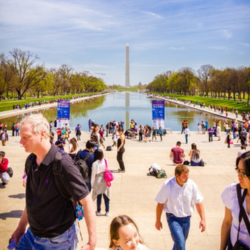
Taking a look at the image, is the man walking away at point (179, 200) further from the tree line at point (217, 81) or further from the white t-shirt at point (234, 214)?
the tree line at point (217, 81)

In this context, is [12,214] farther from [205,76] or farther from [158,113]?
[205,76]

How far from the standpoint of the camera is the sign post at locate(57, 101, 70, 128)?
2286 centimetres

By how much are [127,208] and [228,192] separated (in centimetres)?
405

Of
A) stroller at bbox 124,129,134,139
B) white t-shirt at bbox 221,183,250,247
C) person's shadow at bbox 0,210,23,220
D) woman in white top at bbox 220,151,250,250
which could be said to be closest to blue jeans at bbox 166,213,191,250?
woman in white top at bbox 220,151,250,250

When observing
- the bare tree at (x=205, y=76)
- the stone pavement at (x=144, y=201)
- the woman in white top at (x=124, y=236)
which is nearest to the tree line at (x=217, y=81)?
the bare tree at (x=205, y=76)

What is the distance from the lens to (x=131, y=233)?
2.44 m

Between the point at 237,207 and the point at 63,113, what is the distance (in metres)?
21.5

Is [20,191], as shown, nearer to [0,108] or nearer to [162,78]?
[0,108]

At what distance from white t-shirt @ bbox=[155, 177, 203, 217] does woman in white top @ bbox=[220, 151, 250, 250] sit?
1.05 metres

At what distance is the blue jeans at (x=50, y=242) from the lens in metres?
2.38

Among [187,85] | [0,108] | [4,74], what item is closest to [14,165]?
[0,108]

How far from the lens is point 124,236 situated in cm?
244

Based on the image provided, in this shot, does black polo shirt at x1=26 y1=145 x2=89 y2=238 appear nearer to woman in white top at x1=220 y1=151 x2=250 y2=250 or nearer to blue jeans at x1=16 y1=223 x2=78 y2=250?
blue jeans at x1=16 y1=223 x2=78 y2=250

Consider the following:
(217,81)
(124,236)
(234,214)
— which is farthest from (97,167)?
(217,81)
